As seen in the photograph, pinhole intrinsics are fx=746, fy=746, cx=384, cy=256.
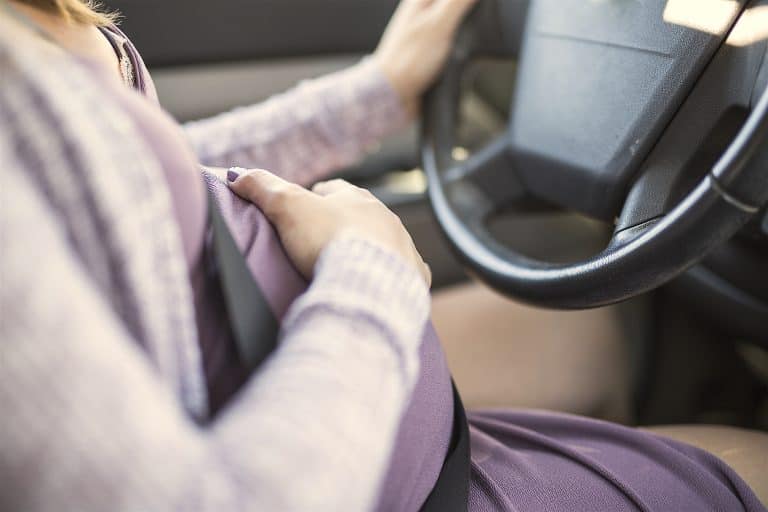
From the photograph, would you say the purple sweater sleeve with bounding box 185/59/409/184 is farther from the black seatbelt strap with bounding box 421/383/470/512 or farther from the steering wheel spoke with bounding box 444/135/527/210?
the black seatbelt strap with bounding box 421/383/470/512

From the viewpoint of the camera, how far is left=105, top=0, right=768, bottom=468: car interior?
21.5 inches

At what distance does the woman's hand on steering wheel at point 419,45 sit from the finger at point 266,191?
406 millimetres

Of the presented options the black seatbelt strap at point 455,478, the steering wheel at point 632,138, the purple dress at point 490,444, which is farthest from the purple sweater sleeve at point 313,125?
the black seatbelt strap at point 455,478

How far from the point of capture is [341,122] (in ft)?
2.94

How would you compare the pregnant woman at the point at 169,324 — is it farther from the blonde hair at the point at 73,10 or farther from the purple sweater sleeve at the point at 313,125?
the purple sweater sleeve at the point at 313,125

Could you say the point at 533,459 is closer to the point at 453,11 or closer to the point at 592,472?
the point at 592,472

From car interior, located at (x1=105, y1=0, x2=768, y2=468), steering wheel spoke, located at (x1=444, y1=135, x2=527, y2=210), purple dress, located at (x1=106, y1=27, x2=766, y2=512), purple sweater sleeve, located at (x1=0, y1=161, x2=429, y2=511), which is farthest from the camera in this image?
steering wheel spoke, located at (x1=444, y1=135, x2=527, y2=210)

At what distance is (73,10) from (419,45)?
483 mm

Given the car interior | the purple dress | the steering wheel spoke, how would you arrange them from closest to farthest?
the purple dress → the car interior → the steering wheel spoke

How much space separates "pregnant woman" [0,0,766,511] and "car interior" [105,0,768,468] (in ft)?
0.65

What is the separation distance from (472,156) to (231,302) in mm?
518

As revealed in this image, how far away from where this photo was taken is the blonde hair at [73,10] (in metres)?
0.44

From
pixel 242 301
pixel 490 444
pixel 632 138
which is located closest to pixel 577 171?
pixel 632 138

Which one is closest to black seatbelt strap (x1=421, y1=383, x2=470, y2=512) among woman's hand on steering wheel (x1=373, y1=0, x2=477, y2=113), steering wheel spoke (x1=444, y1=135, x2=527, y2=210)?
steering wheel spoke (x1=444, y1=135, x2=527, y2=210)
